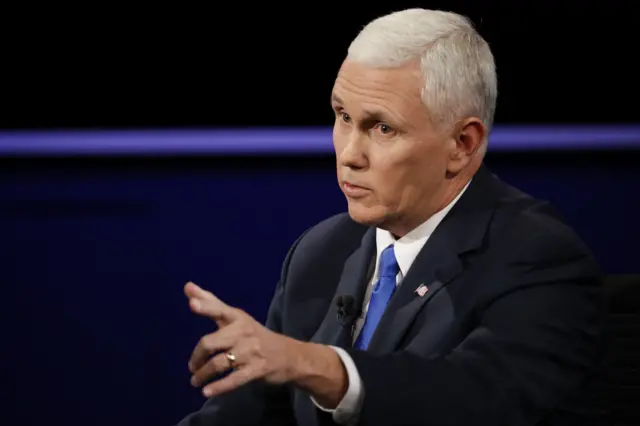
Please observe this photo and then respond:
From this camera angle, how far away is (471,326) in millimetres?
1749

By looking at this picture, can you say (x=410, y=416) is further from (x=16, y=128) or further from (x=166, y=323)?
(x=16, y=128)

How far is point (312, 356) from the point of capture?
4.99 feet

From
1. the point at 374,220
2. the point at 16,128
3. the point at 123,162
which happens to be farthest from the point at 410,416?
the point at 16,128

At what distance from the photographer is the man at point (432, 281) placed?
161cm

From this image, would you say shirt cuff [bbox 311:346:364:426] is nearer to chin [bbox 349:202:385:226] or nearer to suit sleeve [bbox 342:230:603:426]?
suit sleeve [bbox 342:230:603:426]

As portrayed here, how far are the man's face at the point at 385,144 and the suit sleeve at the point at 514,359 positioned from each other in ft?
0.62

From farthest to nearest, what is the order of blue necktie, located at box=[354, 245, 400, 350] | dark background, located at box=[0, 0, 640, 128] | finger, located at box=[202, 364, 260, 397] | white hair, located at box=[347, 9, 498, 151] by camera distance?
dark background, located at box=[0, 0, 640, 128] < blue necktie, located at box=[354, 245, 400, 350] < white hair, located at box=[347, 9, 498, 151] < finger, located at box=[202, 364, 260, 397]

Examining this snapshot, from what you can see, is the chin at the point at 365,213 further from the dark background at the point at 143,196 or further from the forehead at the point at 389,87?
the dark background at the point at 143,196

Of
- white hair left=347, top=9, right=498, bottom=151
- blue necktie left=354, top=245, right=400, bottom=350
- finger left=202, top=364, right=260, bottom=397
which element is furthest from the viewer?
blue necktie left=354, top=245, right=400, bottom=350

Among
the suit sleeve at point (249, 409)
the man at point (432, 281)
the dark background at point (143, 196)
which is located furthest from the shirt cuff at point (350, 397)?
the dark background at point (143, 196)

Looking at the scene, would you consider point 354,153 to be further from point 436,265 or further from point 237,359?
point 237,359

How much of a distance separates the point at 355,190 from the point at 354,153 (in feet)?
0.19

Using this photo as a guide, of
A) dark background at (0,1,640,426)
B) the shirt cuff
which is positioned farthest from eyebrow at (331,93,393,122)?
dark background at (0,1,640,426)

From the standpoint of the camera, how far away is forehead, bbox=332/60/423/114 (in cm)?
174
